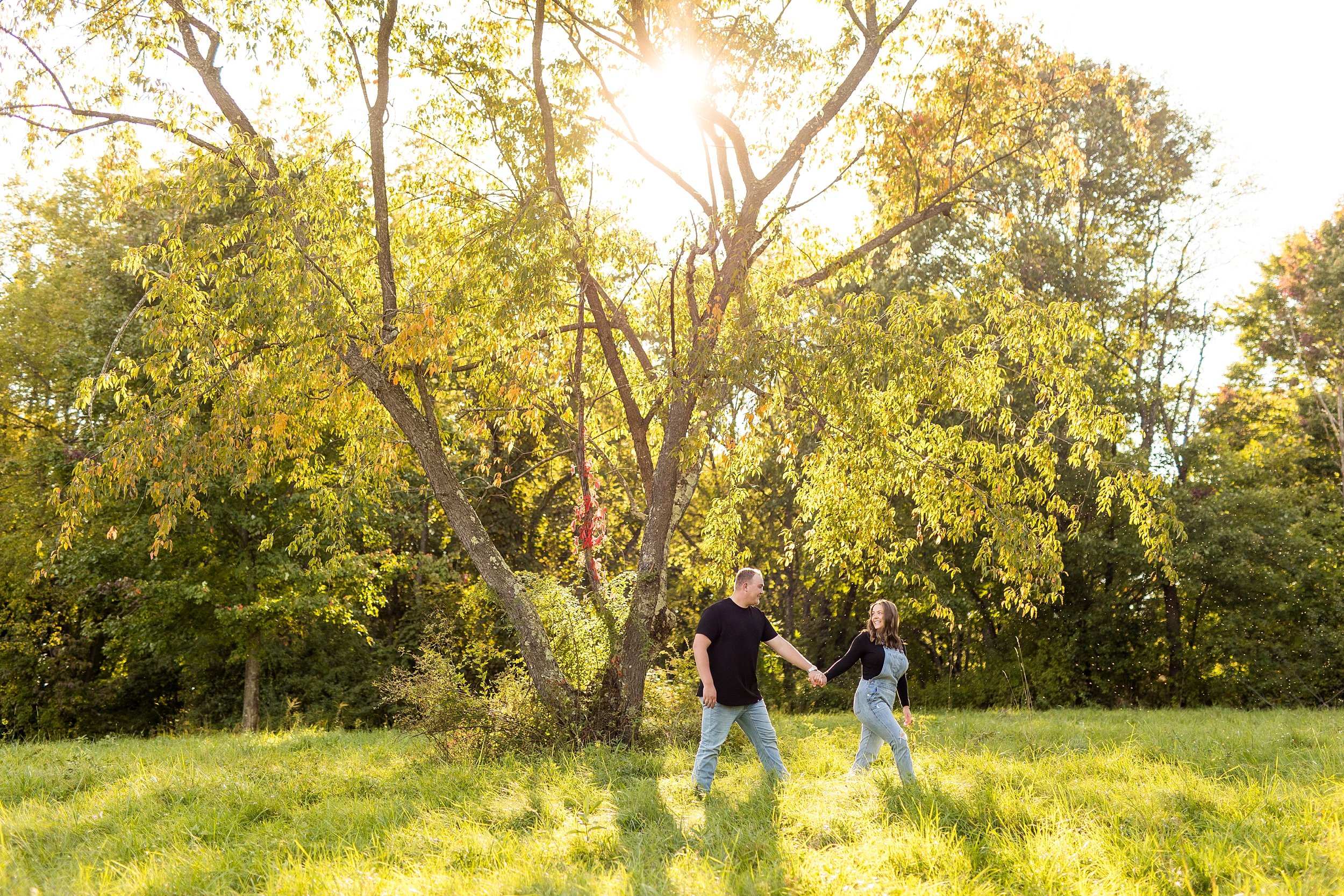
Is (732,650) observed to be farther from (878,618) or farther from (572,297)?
(572,297)

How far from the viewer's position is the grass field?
4.41 meters

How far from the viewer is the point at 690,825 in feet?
18.5

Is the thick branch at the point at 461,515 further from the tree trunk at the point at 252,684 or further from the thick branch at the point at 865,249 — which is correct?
the tree trunk at the point at 252,684

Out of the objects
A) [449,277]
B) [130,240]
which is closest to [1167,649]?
[449,277]

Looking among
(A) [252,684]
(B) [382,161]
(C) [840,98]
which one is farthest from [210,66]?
(A) [252,684]

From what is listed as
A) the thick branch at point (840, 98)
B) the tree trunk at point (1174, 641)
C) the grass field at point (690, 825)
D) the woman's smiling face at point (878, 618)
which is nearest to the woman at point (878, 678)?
the woman's smiling face at point (878, 618)

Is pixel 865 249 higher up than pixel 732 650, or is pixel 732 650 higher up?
pixel 865 249

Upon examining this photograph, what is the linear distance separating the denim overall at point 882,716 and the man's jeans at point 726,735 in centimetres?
64

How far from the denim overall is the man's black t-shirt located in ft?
2.71

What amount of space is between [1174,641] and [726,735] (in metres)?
16.8

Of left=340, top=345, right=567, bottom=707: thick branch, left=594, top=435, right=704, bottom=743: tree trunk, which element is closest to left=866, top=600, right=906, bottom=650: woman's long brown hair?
left=594, top=435, right=704, bottom=743: tree trunk

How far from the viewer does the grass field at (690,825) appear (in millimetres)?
4414

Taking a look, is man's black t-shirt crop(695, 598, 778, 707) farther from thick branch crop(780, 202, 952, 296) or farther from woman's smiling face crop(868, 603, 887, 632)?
thick branch crop(780, 202, 952, 296)

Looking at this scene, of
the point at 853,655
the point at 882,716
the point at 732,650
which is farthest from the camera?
the point at 853,655
